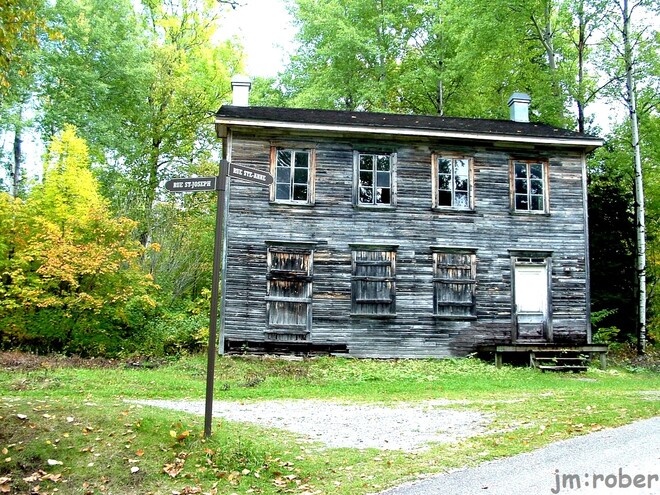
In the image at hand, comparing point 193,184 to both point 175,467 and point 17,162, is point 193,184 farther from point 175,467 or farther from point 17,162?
point 17,162

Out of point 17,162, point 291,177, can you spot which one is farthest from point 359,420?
point 17,162

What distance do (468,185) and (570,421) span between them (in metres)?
11.1

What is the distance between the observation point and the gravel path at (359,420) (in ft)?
28.6

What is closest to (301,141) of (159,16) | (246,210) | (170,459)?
(246,210)

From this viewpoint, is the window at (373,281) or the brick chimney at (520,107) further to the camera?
the brick chimney at (520,107)

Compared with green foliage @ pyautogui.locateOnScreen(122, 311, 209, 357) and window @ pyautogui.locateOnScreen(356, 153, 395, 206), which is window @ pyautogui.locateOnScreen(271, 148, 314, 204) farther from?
green foliage @ pyautogui.locateOnScreen(122, 311, 209, 357)

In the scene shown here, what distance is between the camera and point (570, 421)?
9773 millimetres

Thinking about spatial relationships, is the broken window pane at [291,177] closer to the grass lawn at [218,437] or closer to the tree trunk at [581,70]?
the grass lawn at [218,437]

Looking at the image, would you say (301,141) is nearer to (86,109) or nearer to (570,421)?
(570,421)

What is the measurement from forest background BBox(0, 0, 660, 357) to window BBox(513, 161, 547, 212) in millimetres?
5024

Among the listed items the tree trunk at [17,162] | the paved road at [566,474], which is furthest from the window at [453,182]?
the tree trunk at [17,162]

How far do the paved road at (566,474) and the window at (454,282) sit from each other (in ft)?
35.1

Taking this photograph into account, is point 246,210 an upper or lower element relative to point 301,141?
lower

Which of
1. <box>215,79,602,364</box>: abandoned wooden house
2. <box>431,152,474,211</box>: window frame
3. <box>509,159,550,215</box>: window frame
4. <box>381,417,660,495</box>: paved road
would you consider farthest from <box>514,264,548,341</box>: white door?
<box>381,417,660,495</box>: paved road
